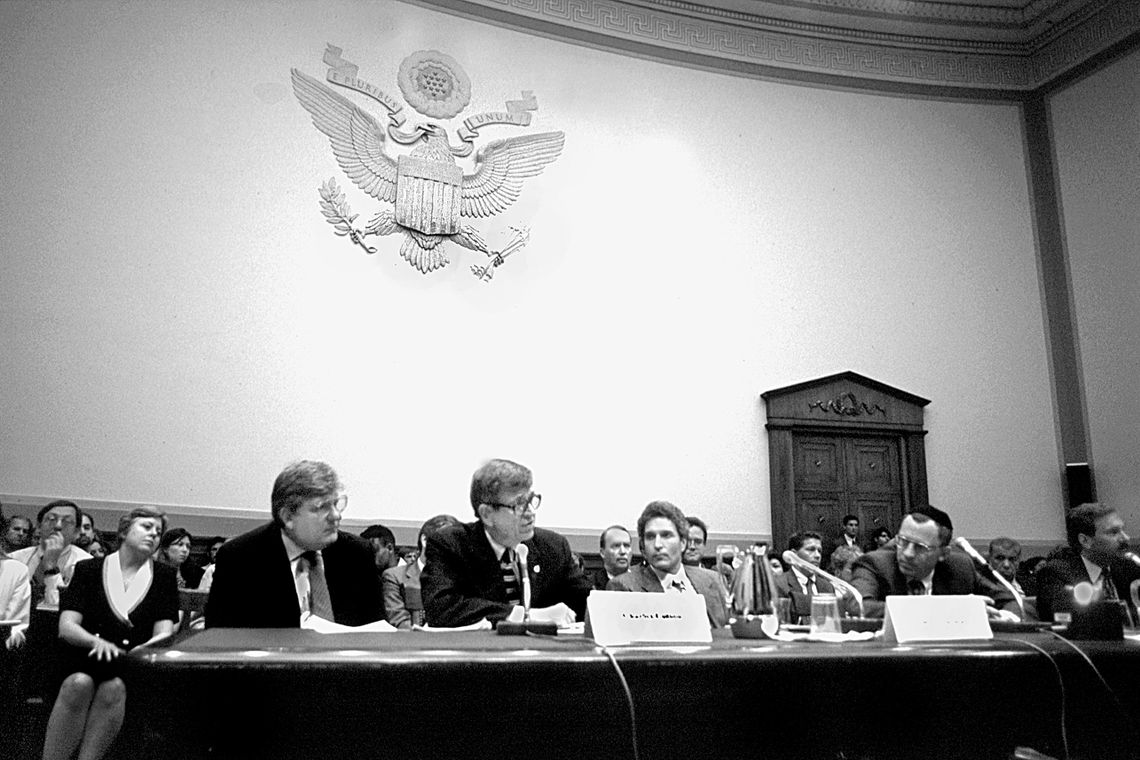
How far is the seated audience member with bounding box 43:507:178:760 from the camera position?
10.7 ft

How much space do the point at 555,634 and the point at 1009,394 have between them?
7719mm

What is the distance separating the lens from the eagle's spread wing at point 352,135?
6.93 metres

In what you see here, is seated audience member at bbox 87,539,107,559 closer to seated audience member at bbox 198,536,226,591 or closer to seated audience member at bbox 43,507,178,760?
seated audience member at bbox 198,536,226,591

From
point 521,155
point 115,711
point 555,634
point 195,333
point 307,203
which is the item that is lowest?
point 115,711

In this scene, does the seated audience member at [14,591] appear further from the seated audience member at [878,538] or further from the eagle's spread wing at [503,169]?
the seated audience member at [878,538]

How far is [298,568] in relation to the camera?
8.61ft

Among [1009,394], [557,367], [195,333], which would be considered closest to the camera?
[195,333]

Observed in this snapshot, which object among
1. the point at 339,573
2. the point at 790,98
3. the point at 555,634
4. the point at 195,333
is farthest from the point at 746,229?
the point at 555,634

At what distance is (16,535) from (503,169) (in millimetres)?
4187

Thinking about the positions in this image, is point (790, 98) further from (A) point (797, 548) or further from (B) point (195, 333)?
(B) point (195, 333)

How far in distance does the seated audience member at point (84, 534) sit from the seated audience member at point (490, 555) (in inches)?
128

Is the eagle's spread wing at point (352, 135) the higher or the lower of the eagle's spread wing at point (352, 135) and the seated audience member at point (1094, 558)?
the higher

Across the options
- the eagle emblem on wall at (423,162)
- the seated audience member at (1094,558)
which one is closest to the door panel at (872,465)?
the eagle emblem on wall at (423,162)

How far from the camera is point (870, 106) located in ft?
28.2
